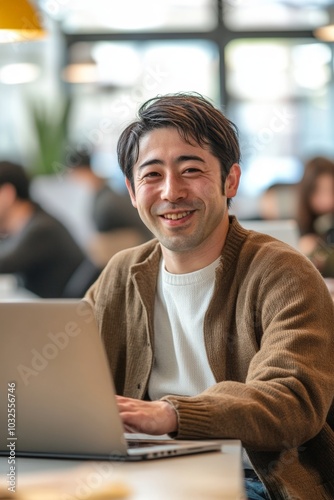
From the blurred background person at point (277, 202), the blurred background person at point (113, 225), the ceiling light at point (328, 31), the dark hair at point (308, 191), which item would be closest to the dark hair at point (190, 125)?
the dark hair at point (308, 191)

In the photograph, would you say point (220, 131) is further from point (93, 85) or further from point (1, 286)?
point (93, 85)

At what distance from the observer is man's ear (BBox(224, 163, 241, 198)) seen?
1.90 meters

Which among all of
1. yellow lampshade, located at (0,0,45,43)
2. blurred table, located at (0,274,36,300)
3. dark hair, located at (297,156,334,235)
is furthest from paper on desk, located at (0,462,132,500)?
dark hair, located at (297,156,334,235)

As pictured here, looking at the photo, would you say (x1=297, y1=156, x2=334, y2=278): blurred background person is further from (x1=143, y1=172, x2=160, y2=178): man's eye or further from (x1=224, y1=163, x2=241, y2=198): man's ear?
(x1=143, y1=172, x2=160, y2=178): man's eye

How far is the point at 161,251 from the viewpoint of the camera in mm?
1968

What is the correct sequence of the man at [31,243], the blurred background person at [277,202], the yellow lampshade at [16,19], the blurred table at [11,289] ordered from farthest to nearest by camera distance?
1. the blurred background person at [277,202]
2. the man at [31,243]
3. the blurred table at [11,289]
4. the yellow lampshade at [16,19]

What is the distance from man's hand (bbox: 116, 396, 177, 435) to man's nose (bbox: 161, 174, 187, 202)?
1.63 feet

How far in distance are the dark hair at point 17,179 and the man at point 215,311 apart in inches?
101

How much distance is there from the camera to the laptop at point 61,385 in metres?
1.30

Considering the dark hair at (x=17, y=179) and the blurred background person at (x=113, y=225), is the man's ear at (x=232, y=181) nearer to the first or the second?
the dark hair at (x=17, y=179)

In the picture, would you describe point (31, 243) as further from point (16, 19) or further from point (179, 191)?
point (179, 191)

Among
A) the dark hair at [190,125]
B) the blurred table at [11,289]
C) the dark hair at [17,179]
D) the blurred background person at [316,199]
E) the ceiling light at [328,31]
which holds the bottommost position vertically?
the blurred table at [11,289]

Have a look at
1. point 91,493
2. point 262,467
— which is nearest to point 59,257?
point 262,467

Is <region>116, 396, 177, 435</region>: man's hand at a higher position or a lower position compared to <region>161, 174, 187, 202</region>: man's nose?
lower
